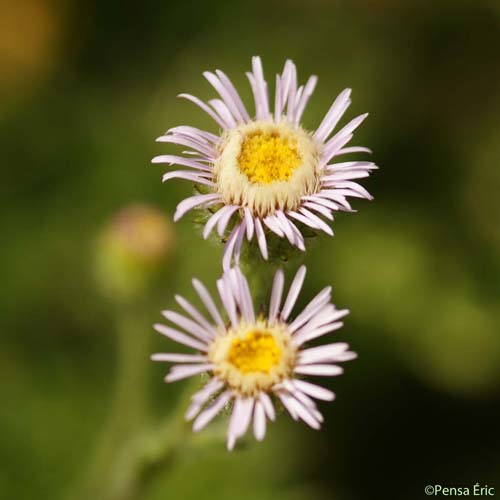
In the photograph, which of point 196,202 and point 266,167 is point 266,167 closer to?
point 266,167

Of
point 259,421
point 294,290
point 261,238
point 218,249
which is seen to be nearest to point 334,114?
point 261,238

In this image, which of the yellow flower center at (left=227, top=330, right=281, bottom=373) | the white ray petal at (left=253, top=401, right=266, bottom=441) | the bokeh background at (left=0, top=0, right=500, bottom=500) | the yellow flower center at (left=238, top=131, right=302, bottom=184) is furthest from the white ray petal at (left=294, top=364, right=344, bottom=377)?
the bokeh background at (left=0, top=0, right=500, bottom=500)

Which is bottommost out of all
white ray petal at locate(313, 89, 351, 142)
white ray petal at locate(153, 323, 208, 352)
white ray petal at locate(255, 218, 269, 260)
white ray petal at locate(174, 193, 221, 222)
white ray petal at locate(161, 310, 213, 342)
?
white ray petal at locate(153, 323, 208, 352)

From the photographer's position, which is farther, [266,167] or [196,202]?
[266,167]

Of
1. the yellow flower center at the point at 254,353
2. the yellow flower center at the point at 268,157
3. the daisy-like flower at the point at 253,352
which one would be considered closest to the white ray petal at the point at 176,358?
the daisy-like flower at the point at 253,352

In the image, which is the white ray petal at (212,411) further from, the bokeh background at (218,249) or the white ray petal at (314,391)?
the bokeh background at (218,249)

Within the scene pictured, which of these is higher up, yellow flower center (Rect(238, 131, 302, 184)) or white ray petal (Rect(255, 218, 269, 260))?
yellow flower center (Rect(238, 131, 302, 184))

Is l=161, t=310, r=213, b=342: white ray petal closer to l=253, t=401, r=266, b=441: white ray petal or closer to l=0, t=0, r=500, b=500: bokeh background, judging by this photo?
l=253, t=401, r=266, b=441: white ray petal
